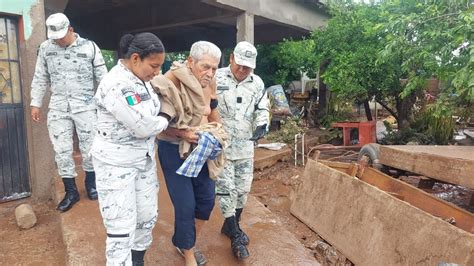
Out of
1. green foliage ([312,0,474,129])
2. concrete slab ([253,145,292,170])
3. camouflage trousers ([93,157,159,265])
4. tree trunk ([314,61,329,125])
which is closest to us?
camouflage trousers ([93,157,159,265])

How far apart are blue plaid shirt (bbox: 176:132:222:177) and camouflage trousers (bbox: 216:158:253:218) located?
22.6 inches

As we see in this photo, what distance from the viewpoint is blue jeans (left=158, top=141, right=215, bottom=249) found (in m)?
2.32

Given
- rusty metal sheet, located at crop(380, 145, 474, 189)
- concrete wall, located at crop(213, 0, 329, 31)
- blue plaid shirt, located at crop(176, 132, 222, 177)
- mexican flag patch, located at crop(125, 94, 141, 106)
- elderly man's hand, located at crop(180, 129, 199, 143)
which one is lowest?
rusty metal sheet, located at crop(380, 145, 474, 189)

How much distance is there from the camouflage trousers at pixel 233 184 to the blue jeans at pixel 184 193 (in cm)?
32

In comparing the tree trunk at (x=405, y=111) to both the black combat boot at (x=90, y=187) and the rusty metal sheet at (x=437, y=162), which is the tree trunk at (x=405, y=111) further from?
the black combat boot at (x=90, y=187)

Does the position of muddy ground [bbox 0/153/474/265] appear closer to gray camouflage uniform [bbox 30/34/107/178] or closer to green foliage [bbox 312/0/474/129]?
gray camouflage uniform [bbox 30/34/107/178]

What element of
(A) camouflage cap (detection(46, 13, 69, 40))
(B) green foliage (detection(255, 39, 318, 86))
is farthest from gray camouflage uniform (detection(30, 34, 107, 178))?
(B) green foliage (detection(255, 39, 318, 86))

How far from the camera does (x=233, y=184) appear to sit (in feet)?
9.42

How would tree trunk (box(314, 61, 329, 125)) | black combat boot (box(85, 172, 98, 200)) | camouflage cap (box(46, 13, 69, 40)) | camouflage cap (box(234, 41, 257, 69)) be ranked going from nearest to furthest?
camouflage cap (box(234, 41, 257, 69))
camouflage cap (box(46, 13, 69, 40))
black combat boot (box(85, 172, 98, 200))
tree trunk (box(314, 61, 329, 125))

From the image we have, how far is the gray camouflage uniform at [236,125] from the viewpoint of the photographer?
9.31ft

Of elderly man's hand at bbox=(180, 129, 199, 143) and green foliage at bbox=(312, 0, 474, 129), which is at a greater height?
green foliage at bbox=(312, 0, 474, 129)

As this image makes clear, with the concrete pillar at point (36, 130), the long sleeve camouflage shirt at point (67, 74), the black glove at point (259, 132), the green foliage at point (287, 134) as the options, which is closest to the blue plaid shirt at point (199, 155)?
the black glove at point (259, 132)

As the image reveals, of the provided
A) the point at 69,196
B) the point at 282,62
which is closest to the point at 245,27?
the point at 69,196

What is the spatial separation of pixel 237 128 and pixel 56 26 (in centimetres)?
178
